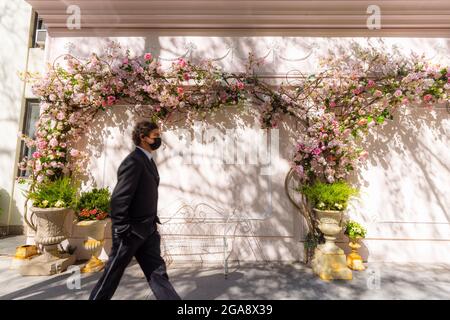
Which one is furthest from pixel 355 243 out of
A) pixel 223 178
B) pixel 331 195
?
pixel 223 178

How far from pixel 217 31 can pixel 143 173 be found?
364 centimetres

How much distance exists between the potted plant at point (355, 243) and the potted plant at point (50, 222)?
4618 millimetres

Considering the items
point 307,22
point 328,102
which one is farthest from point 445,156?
point 307,22

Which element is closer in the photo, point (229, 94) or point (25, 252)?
point (25, 252)

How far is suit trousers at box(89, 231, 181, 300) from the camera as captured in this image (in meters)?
2.41

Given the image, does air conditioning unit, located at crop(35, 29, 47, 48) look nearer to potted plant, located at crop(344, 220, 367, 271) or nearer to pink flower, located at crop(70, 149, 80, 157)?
pink flower, located at crop(70, 149, 80, 157)

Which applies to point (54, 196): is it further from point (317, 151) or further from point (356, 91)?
point (356, 91)

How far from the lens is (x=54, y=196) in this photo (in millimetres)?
3965

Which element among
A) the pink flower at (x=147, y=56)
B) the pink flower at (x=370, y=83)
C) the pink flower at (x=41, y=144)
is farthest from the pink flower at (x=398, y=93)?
the pink flower at (x=41, y=144)

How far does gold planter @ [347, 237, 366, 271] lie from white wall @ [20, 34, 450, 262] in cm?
51

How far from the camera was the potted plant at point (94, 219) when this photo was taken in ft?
12.8

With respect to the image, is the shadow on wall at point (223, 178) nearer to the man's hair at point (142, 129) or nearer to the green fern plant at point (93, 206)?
the green fern plant at point (93, 206)

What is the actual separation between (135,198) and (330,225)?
9.70ft
